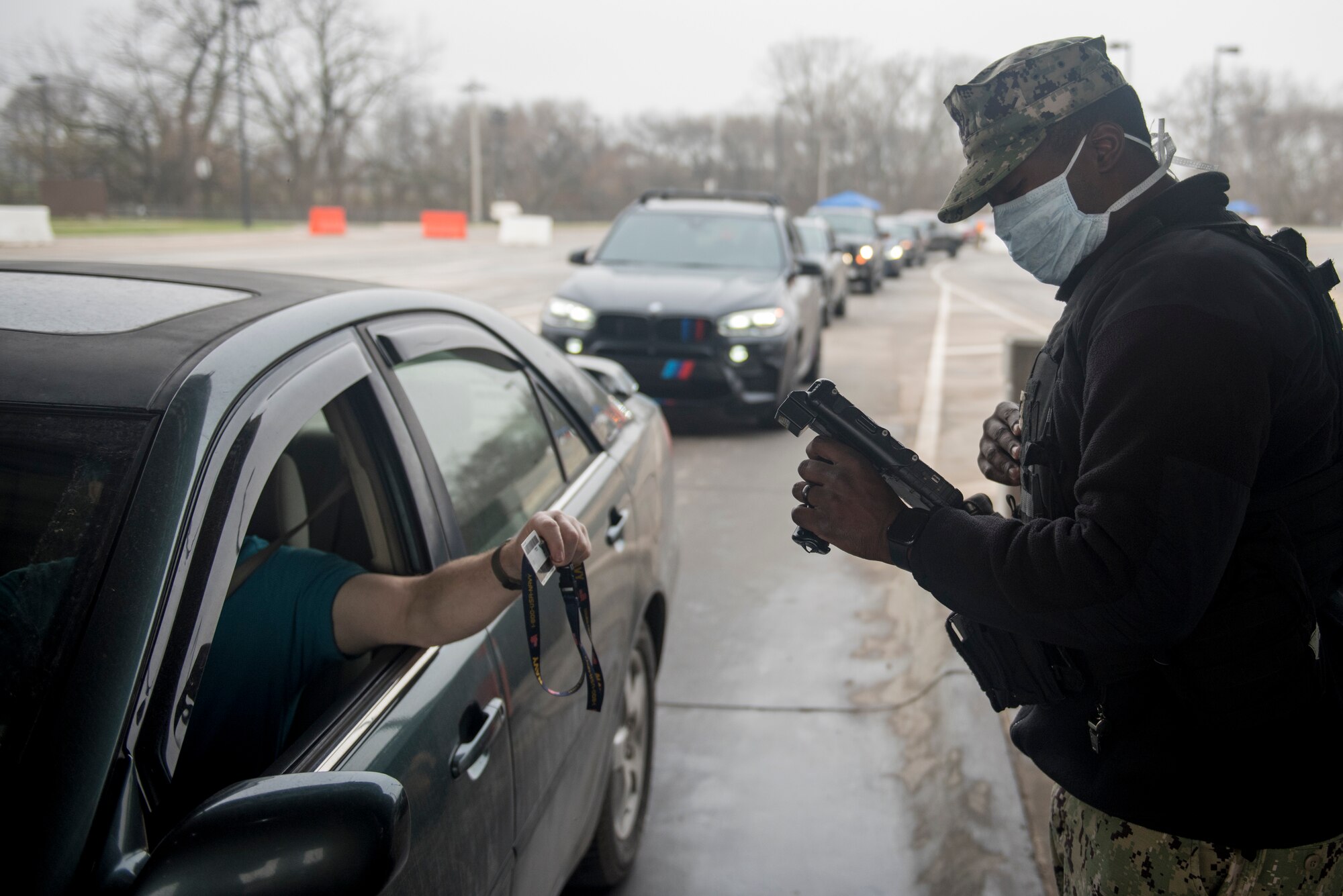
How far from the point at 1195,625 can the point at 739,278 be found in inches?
314

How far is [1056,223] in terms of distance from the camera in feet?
5.88

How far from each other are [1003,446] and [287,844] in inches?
55.9

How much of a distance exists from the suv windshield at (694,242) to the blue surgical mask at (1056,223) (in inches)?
313

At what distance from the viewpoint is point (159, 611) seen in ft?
4.73

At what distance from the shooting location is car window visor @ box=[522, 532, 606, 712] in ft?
6.40

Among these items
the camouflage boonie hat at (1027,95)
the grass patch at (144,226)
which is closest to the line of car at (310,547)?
the camouflage boonie hat at (1027,95)

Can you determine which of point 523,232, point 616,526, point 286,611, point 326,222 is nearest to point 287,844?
point 286,611

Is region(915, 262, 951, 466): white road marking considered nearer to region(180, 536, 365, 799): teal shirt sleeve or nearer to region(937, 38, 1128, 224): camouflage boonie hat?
region(937, 38, 1128, 224): camouflage boonie hat

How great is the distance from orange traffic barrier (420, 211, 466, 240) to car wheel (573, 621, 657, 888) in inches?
1612

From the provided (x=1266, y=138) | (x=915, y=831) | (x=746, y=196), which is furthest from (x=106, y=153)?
(x=1266, y=138)

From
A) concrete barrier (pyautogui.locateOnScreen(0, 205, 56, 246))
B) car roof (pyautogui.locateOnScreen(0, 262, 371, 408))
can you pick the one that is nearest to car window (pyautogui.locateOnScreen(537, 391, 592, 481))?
car roof (pyautogui.locateOnScreen(0, 262, 371, 408))

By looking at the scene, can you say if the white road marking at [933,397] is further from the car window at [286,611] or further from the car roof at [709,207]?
the car window at [286,611]

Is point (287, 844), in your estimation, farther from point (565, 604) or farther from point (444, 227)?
point (444, 227)

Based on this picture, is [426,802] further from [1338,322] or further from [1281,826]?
[1338,322]
